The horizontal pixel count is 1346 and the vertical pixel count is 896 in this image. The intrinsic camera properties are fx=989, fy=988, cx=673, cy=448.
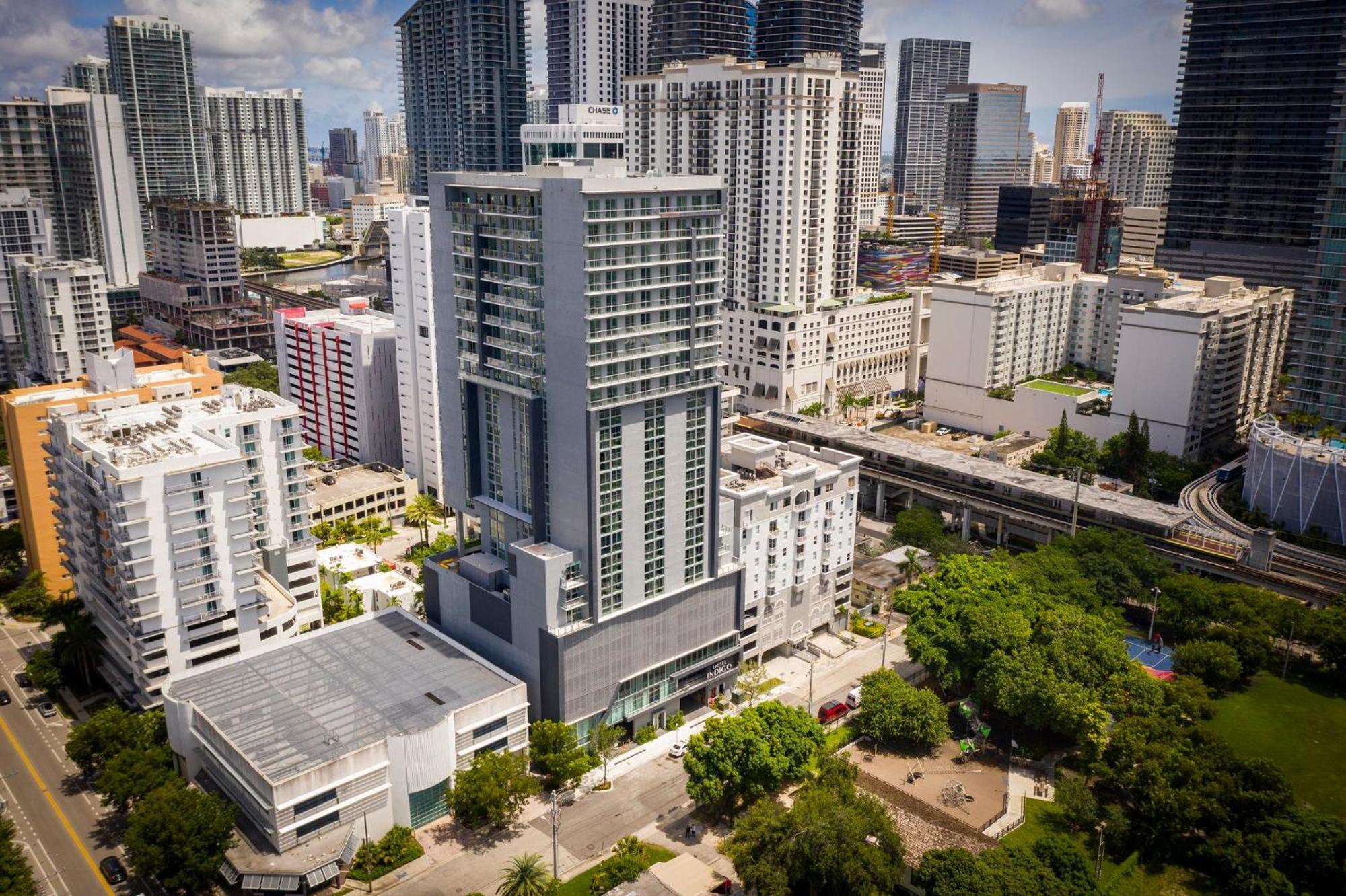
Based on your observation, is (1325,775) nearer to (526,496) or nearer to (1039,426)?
(526,496)

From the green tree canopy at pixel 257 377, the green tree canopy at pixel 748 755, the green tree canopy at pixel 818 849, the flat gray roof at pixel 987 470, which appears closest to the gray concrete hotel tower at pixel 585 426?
the green tree canopy at pixel 748 755

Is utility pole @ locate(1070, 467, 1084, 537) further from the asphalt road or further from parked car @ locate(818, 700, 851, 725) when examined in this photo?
→ the asphalt road

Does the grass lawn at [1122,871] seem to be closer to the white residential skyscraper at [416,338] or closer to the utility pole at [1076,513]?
the utility pole at [1076,513]

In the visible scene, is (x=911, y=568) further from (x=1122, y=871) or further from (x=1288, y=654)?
(x=1122, y=871)

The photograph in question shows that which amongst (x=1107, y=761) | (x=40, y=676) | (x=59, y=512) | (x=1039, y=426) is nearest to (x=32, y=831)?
(x=40, y=676)

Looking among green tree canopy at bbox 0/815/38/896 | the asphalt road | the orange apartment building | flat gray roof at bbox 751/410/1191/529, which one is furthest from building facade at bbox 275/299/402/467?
green tree canopy at bbox 0/815/38/896
